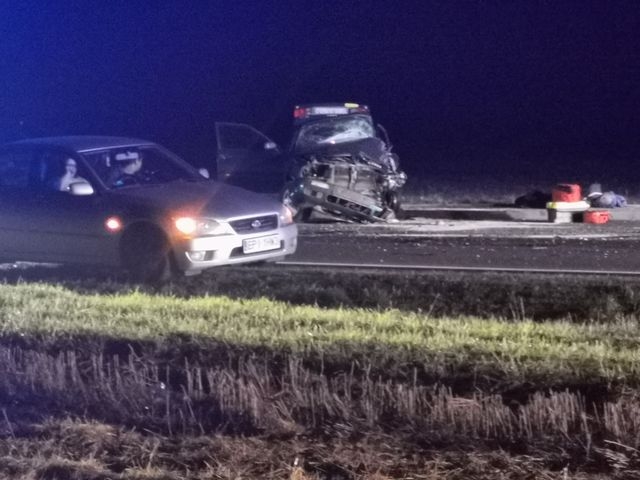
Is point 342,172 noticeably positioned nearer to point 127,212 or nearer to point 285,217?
point 285,217

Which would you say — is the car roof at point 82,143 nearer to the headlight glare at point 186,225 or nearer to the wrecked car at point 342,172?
the headlight glare at point 186,225

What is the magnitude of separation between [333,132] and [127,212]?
23.0ft

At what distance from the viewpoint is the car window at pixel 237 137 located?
1897 cm

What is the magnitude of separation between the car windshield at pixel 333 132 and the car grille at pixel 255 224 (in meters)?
6.31

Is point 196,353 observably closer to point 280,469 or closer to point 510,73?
point 280,469

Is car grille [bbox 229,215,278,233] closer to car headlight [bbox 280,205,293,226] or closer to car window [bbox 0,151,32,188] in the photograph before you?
car headlight [bbox 280,205,293,226]

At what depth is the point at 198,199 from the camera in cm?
1126

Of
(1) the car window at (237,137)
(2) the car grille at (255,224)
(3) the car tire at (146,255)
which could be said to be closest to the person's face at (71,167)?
(3) the car tire at (146,255)

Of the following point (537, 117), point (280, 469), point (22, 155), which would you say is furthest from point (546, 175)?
point (280, 469)

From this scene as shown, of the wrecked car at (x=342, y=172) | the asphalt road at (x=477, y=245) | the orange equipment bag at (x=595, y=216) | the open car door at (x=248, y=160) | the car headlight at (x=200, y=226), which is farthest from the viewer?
the open car door at (x=248, y=160)

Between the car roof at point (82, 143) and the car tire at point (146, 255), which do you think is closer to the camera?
the car tire at point (146, 255)

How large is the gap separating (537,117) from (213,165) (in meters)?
8.89

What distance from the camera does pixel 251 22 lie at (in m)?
32.3

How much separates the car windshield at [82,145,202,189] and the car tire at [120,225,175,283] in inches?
29.7
